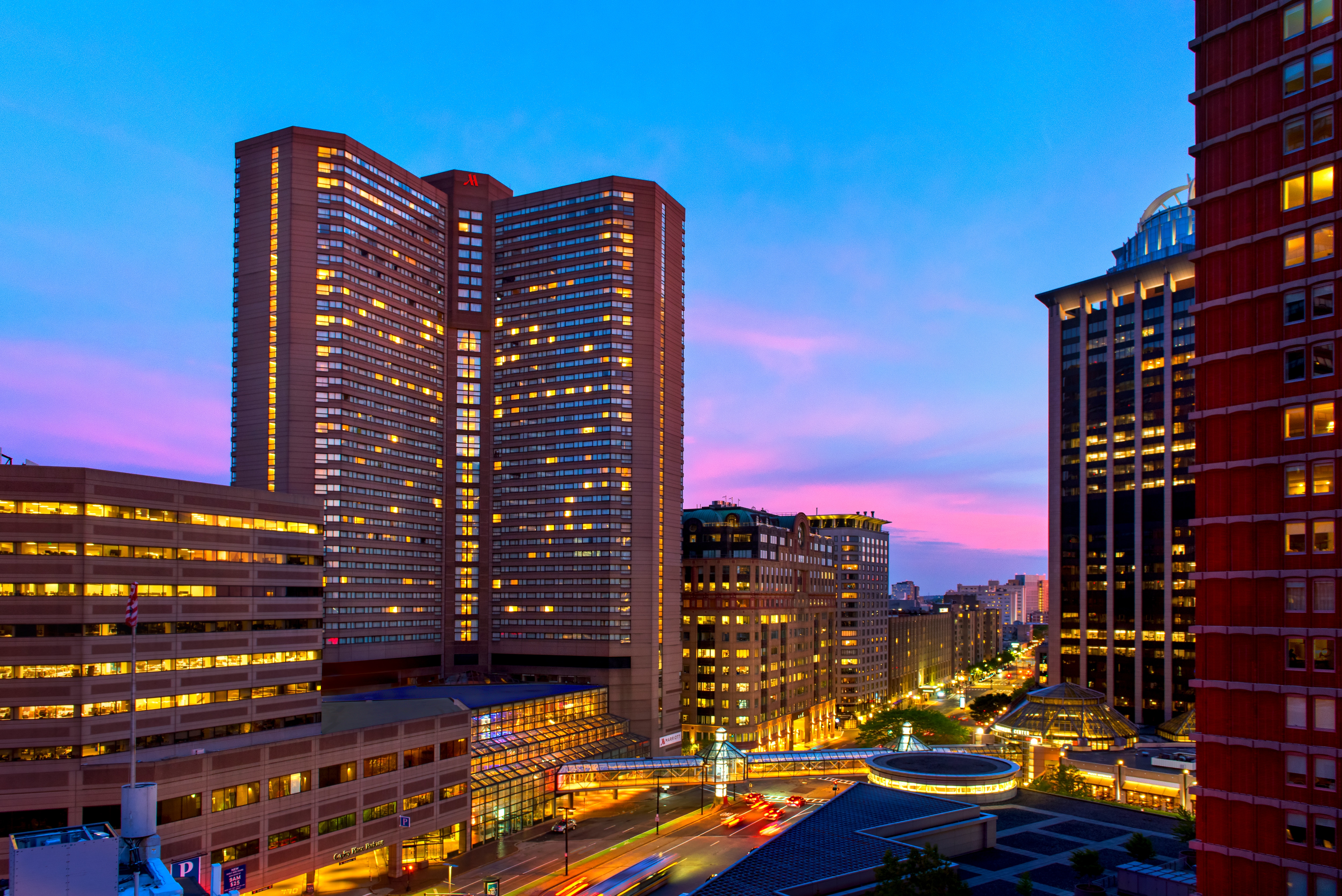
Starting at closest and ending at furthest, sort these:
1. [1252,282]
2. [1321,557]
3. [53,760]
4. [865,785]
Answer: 1. [1321,557]
2. [1252,282]
3. [53,760]
4. [865,785]

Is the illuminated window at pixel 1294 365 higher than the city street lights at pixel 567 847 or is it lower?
higher

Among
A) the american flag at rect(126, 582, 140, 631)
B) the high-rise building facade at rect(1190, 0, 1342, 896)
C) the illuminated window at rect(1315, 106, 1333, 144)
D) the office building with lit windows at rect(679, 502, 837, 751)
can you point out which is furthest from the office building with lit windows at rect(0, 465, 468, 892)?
the office building with lit windows at rect(679, 502, 837, 751)

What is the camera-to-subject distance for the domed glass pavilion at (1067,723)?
13050 centimetres

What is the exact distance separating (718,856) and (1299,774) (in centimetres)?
6655

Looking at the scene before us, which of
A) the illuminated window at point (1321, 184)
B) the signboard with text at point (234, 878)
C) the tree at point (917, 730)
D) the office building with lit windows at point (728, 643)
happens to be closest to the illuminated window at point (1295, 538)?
the illuminated window at point (1321, 184)

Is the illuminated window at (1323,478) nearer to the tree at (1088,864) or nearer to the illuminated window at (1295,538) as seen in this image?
the illuminated window at (1295,538)

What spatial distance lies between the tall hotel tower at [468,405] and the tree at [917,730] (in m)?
38.2

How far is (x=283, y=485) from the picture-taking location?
518ft

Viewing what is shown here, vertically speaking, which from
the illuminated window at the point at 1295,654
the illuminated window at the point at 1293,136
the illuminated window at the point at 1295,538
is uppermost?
the illuminated window at the point at 1293,136

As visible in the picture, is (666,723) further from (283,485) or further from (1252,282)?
(1252,282)

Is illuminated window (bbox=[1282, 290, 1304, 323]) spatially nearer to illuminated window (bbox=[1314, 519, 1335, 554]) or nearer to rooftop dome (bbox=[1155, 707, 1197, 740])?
illuminated window (bbox=[1314, 519, 1335, 554])

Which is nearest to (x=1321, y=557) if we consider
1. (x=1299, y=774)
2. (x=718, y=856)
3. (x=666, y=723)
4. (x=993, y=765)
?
(x=1299, y=774)

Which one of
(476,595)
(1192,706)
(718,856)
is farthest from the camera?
(476,595)

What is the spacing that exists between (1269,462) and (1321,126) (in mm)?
15376
